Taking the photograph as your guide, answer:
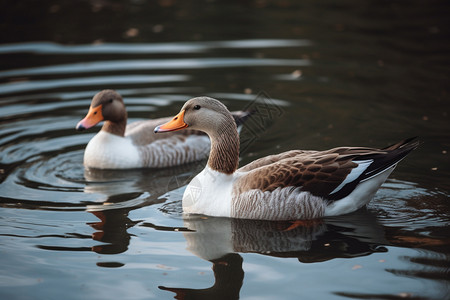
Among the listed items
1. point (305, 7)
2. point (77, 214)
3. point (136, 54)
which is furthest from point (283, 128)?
point (305, 7)

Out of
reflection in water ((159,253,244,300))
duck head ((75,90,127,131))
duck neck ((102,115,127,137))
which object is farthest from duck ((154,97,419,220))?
duck neck ((102,115,127,137))

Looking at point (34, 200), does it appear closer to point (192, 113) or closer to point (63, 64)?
point (192, 113)

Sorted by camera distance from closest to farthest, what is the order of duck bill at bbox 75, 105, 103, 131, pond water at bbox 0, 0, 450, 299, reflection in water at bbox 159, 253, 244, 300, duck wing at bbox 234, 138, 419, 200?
reflection in water at bbox 159, 253, 244, 300 → pond water at bbox 0, 0, 450, 299 → duck wing at bbox 234, 138, 419, 200 → duck bill at bbox 75, 105, 103, 131

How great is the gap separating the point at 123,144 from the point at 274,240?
4.35 metres

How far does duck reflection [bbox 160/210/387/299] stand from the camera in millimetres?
7590

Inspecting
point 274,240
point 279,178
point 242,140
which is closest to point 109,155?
point 242,140

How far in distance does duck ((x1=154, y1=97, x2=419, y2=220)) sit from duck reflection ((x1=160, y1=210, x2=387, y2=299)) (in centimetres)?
17

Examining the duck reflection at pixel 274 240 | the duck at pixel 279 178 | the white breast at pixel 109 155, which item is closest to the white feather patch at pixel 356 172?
the duck at pixel 279 178

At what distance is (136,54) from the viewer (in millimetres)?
17438

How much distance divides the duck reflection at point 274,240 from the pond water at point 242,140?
0.03m

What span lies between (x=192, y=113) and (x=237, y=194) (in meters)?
1.38

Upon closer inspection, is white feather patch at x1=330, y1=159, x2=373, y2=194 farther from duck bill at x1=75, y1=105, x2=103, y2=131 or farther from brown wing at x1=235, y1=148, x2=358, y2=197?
duck bill at x1=75, y1=105, x2=103, y2=131

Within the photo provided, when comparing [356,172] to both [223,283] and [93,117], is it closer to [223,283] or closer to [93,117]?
[223,283]

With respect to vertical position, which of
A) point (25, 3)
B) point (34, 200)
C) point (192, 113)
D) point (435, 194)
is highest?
point (25, 3)
